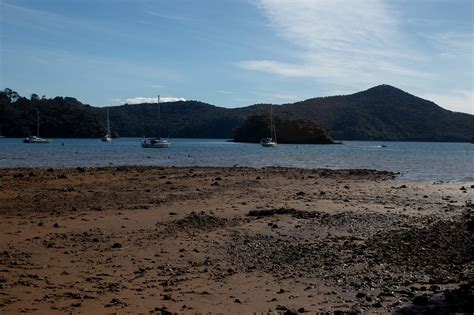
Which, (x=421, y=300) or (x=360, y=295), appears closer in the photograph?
(x=421, y=300)

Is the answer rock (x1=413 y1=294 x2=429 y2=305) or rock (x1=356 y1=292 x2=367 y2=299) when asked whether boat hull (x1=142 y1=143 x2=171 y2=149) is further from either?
rock (x1=413 y1=294 x2=429 y2=305)

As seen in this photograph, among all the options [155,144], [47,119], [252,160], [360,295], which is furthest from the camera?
[47,119]

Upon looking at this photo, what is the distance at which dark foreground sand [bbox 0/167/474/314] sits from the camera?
8258mm

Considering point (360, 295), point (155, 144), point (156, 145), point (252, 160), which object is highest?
point (155, 144)

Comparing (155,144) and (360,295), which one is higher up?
(155,144)

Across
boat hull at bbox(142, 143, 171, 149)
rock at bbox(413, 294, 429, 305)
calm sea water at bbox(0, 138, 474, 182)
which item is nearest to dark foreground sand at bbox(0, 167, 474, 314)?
rock at bbox(413, 294, 429, 305)

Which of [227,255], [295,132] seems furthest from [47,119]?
[227,255]

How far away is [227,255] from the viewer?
11508 mm

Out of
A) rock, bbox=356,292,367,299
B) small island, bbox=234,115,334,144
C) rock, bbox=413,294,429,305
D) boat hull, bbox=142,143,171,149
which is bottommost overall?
rock, bbox=356,292,367,299

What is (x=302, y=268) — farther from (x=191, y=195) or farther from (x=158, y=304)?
(x=191, y=195)

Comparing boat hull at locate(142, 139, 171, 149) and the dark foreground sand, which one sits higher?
boat hull at locate(142, 139, 171, 149)

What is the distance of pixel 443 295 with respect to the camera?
854 centimetres

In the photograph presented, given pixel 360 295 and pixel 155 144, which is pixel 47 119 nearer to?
pixel 155 144

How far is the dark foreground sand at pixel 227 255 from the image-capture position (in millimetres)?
8258
